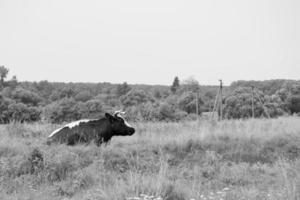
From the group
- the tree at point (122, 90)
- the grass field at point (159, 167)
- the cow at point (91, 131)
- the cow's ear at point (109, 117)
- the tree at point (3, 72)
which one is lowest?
the grass field at point (159, 167)

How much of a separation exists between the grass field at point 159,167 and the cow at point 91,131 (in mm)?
496

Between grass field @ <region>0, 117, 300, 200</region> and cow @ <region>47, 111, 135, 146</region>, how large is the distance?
1.63 feet

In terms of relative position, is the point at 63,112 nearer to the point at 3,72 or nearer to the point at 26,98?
the point at 26,98

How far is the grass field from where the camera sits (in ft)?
13.3

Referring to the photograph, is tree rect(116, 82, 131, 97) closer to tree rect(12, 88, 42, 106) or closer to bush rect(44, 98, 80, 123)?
tree rect(12, 88, 42, 106)

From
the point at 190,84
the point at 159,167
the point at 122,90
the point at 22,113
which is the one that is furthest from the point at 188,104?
the point at 190,84

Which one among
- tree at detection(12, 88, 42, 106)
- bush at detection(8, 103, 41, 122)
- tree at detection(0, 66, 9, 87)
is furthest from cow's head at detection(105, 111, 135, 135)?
tree at detection(0, 66, 9, 87)

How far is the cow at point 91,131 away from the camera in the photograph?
7.87 metres

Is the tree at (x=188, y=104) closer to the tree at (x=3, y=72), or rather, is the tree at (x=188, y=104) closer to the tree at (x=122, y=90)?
the tree at (x=122, y=90)

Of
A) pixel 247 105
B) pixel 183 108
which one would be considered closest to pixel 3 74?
pixel 183 108

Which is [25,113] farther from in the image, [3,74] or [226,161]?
[3,74]

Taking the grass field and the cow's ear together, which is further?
the cow's ear

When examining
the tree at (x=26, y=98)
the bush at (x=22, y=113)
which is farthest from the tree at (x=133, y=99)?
the bush at (x=22, y=113)

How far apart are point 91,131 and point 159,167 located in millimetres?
2894
